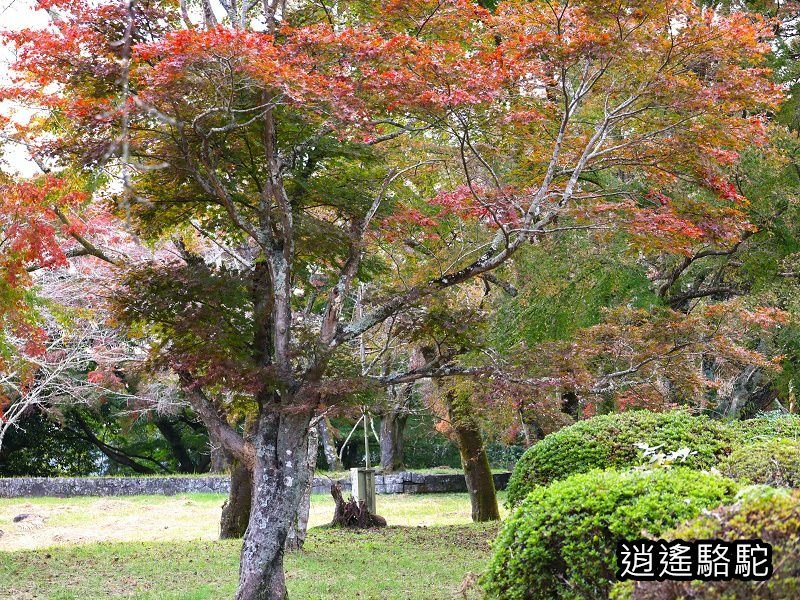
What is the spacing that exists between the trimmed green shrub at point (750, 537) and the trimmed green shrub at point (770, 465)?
1705mm

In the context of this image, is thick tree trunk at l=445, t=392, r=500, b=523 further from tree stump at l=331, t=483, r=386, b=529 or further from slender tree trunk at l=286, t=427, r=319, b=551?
slender tree trunk at l=286, t=427, r=319, b=551

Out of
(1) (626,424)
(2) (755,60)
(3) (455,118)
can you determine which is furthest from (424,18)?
(1) (626,424)

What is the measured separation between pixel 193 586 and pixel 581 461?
11.7ft

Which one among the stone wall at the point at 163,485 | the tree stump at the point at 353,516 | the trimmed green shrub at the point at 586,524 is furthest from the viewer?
the stone wall at the point at 163,485

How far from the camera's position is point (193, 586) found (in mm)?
7496

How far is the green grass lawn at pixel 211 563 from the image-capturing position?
727cm

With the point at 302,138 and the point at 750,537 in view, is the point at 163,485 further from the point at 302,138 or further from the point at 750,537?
the point at 750,537

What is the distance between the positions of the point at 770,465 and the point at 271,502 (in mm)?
3283

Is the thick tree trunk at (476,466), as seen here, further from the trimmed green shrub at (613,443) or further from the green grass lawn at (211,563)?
the trimmed green shrub at (613,443)

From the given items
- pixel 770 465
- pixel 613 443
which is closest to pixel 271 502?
pixel 613 443

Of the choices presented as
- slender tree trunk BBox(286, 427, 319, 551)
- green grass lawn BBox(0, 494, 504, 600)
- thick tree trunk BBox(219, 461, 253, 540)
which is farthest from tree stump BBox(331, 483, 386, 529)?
thick tree trunk BBox(219, 461, 253, 540)

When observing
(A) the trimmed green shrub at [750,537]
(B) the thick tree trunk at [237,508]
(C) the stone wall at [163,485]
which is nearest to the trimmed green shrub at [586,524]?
(A) the trimmed green shrub at [750,537]

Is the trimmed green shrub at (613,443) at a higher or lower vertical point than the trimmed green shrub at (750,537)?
higher

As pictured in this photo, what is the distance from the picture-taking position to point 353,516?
12.4 metres
